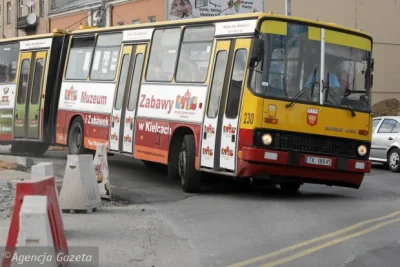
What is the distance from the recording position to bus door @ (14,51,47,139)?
1817cm

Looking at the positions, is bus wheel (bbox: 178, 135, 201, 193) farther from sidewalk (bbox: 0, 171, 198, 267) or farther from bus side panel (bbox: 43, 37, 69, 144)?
bus side panel (bbox: 43, 37, 69, 144)

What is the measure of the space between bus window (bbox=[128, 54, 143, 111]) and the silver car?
8138mm

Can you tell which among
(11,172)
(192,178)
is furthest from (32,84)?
(192,178)

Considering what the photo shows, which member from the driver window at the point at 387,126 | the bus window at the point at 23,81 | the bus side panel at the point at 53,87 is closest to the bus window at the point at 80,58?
the bus side panel at the point at 53,87

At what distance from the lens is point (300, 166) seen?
36.1ft

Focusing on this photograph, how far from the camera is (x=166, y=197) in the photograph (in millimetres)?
11766

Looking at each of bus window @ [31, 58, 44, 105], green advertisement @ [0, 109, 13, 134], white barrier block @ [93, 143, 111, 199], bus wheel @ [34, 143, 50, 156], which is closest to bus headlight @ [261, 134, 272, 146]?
white barrier block @ [93, 143, 111, 199]

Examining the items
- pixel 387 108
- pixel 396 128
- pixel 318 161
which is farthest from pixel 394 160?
pixel 387 108

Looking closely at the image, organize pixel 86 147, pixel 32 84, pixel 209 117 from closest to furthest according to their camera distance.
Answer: pixel 209 117 → pixel 86 147 → pixel 32 84

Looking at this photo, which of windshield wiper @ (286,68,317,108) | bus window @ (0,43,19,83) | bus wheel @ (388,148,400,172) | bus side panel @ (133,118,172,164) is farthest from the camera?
bus window @ (0,43,19,83)

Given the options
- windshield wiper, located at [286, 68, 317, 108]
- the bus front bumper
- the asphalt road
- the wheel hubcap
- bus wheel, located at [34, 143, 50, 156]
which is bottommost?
the asphalt road

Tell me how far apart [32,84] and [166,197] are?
8.17 metres

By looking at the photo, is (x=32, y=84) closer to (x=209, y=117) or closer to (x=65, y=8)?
(x=209, y=117)

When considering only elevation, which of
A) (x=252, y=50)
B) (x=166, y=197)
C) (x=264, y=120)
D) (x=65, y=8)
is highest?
(x=65, y=8)
